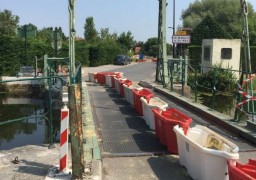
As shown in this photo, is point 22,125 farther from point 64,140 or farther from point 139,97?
point 64,140

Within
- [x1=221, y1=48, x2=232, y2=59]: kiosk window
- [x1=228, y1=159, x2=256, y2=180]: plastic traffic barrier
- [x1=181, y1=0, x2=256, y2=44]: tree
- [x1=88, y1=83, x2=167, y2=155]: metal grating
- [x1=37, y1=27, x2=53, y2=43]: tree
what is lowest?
[x1=88, y1=83, x2=167, y2=155]: metal grating

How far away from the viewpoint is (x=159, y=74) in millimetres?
21188

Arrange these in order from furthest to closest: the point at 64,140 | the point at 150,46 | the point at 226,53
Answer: the point at 150,46 < the point at 226,53 < the point at 64,140

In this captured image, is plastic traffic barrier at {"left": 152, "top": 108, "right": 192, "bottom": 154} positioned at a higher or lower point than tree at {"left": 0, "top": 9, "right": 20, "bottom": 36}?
lower

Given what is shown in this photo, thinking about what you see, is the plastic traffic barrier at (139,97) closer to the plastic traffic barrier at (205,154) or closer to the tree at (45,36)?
the plastic traffic barrier at (205,154)

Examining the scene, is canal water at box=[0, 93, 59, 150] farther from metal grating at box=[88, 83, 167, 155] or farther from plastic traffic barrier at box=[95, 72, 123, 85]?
plastic traffic barrier at box=[95, 72, 123, 85]

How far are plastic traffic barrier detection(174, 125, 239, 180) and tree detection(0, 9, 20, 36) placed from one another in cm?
4965

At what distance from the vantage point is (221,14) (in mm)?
71500

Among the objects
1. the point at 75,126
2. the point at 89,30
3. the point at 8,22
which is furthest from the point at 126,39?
the point at 75,126

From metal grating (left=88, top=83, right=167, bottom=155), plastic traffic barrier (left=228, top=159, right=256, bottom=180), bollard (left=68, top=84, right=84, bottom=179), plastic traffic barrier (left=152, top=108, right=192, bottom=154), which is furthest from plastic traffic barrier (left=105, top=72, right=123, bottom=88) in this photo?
plastic traffic barrier (left=228, top=159, right=256, bottom=180)

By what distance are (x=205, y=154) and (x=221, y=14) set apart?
2754 inches

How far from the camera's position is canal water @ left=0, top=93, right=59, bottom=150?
11469mm

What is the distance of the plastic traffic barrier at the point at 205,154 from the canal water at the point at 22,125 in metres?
2.74

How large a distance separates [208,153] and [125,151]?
2467mm
